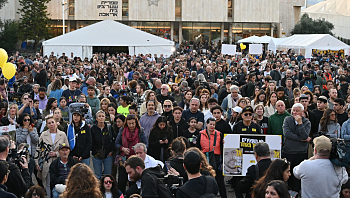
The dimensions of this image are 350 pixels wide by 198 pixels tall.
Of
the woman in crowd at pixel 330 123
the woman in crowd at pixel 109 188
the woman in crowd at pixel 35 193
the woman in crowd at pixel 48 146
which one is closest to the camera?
the woman in crowd at pixel 35 193

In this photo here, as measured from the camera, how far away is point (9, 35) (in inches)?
1704

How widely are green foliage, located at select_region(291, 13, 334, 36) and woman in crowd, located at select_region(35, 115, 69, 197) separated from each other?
1993 inches

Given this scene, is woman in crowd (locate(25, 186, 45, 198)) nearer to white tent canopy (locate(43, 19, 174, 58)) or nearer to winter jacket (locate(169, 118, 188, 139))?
winter jacket (locate(169, 118, 188, 139))

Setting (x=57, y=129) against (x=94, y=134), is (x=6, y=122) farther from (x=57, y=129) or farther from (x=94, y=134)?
(x=94, y=134)

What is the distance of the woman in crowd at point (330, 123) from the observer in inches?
301

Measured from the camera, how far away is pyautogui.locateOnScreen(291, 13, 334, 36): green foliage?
52.8 metres

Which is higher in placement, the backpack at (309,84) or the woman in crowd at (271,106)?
the backpack at (309,84)

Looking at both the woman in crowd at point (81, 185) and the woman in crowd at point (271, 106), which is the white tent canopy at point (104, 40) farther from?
the woman in crowd at point (81, 185)

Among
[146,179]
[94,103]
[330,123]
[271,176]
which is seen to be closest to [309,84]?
[330,123]

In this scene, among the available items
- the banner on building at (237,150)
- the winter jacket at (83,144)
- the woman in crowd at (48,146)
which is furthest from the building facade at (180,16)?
the banner on building at (237,150)

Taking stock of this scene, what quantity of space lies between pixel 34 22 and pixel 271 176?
43.6 m

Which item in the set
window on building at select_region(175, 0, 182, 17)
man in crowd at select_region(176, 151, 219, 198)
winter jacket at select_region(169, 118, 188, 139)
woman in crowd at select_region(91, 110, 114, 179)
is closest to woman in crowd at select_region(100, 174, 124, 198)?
woman in crowd at select_region(91, 110, 114, 179)

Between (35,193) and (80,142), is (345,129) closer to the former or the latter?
(80,142)

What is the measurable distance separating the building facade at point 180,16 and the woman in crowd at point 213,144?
44056 mm
